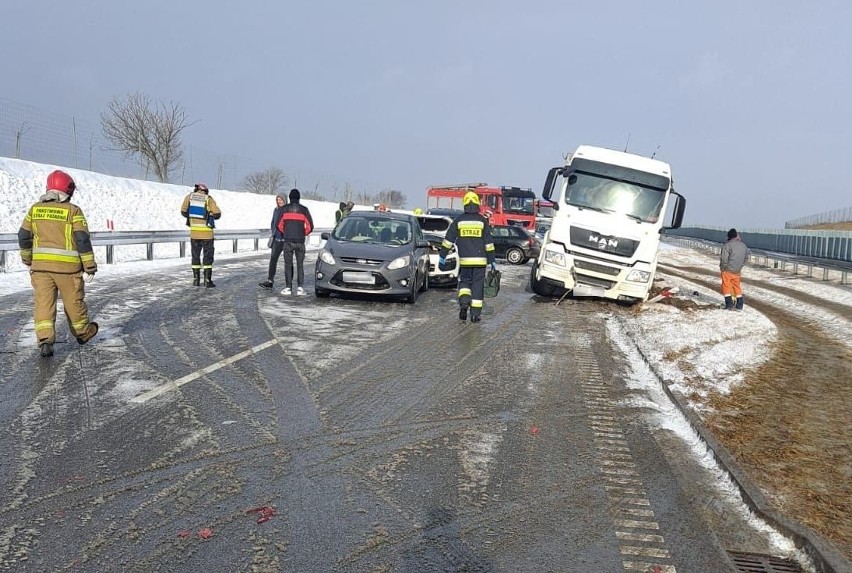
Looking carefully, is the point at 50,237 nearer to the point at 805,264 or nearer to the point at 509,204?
the point at 805,264

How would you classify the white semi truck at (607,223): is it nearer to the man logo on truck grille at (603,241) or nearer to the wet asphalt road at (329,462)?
Result: the man logo on truck grille at (603,241)

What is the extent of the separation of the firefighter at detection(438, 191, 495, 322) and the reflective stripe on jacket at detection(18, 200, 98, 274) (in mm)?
5236

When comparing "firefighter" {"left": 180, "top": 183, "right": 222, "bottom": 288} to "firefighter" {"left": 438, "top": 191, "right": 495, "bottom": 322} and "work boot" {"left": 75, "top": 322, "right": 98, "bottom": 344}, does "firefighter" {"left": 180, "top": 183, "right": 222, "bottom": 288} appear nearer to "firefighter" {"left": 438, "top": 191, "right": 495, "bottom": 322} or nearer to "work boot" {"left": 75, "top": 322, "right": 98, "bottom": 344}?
"firefighter" {"left": 438, "top": 191, "right": 495, "bottom": 322}

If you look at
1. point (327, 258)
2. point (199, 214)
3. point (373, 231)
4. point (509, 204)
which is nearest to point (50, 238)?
point (327, 258)

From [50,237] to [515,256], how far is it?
2018 cm

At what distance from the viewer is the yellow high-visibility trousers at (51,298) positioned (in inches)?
271

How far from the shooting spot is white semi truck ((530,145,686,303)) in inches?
520

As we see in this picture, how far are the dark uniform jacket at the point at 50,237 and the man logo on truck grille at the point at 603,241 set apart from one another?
914cm

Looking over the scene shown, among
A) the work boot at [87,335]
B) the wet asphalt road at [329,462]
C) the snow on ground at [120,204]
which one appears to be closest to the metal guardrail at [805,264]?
the wet asphalt road at [329,462]

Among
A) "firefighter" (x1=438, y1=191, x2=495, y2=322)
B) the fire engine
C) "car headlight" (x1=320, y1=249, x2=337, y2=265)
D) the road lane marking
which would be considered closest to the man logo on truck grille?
"firefighter" (x1=438, y1=191, x2=495, y2=322)

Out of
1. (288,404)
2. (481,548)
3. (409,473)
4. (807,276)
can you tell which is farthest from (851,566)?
(807,276)

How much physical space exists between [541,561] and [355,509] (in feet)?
3.42

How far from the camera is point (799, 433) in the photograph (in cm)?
554

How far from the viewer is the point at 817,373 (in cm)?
812
